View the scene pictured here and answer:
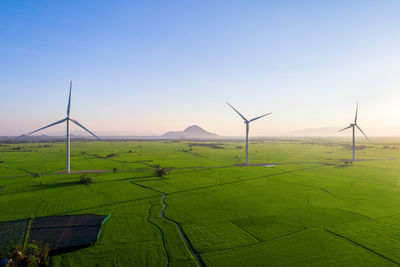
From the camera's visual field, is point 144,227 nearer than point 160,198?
Yes

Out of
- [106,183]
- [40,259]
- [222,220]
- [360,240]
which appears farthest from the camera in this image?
[106,183]

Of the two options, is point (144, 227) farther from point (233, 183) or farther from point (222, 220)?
point (233, 183)

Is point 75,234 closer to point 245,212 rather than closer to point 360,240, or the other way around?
point 245,212

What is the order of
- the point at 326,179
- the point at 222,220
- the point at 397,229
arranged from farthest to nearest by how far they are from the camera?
the point at 326,179
the point at 222,220
the point at 397,229

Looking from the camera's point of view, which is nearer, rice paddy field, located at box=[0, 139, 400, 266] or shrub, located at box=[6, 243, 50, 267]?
shrub, located at box=[6, 243, 50, 267]

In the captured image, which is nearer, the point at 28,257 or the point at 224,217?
the point at 28,257

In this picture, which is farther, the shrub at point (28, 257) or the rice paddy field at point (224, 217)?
the rice paddy field at point (224, 217)

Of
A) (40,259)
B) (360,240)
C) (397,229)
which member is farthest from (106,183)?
(397,229)

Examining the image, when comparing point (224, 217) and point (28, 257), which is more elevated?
point (28, 257)

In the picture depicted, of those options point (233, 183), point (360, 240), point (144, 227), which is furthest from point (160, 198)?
point (360, 240)
